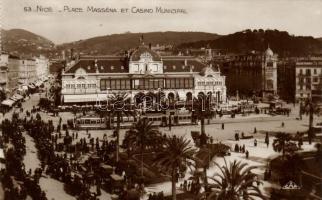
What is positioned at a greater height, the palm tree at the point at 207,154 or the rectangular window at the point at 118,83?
the rectangular window at the point at 118,83

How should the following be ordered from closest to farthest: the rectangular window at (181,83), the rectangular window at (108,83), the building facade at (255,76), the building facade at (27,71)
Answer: the rectangular window at (108,83)
the rectangular window at (181,83)
the building facade at (255,76)
the building facade at (27,71)

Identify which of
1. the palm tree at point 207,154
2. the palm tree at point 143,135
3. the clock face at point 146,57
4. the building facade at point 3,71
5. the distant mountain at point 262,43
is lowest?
the palm tree at point 207,154

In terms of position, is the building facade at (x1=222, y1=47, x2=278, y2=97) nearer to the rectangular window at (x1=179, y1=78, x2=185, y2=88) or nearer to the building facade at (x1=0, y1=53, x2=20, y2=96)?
the rectangular window at (x1=179, y1=78, x2=185, y2=88)

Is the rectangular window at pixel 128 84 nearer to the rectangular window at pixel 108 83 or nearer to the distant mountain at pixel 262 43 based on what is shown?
the rectangular window at pixel 108 83

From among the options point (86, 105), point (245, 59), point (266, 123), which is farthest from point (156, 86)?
point (245, 59)

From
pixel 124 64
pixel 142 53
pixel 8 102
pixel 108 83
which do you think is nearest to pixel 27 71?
pixel 8 102

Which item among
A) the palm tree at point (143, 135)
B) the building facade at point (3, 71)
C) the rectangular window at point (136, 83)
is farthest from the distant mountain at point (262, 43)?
the palm tree at point (143, 135)

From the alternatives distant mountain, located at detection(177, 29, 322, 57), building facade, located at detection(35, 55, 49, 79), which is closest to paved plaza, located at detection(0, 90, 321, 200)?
distant mountain, located at detection(177, 29, 322, 57)
